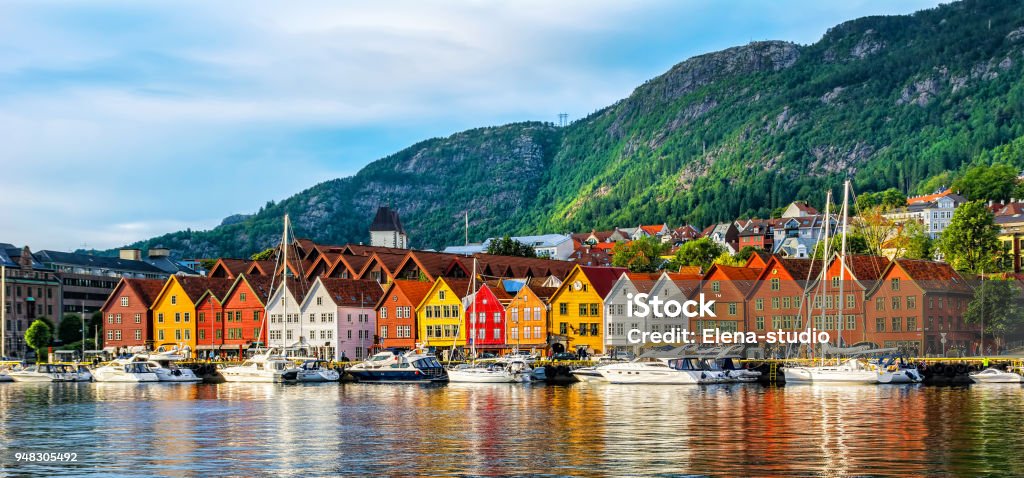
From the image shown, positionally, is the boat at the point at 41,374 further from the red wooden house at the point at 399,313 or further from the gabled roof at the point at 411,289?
the gabled roof at the point at 411,289

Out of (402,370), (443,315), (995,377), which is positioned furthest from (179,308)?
(995,377)

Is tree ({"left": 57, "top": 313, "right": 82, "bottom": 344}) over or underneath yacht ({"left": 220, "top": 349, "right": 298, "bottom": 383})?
over

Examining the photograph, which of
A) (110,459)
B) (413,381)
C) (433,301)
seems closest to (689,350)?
(413,381)

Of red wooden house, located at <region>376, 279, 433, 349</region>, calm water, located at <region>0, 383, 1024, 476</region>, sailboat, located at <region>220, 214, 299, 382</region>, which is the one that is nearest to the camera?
calm water, located at <region>0, 383, 1024, 476</region>

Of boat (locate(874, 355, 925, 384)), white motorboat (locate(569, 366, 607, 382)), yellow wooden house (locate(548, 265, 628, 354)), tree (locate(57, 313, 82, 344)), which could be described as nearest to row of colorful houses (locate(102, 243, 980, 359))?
yellow wooden house (locate(548, 265, 628, 354))

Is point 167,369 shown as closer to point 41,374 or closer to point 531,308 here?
point 41,374

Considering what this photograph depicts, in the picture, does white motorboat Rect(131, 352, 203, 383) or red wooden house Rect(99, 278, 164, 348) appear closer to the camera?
white motorboat Rect(131, 352, 203, 383)

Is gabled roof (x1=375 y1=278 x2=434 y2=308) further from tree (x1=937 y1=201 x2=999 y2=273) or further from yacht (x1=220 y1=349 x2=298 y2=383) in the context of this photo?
tree (x1=937 y1=201 x2=999 y2=273)

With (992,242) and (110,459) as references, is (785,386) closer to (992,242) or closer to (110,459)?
(110,459)

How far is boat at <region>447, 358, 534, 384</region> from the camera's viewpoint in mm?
110125

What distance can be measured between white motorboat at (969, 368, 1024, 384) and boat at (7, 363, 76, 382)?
9263cm

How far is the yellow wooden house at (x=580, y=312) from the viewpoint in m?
135

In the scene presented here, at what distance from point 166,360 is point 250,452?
295 ft

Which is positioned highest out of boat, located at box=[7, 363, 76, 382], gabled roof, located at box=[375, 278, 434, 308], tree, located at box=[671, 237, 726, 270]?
tree, located at box=[671, 237, 726, 270]
